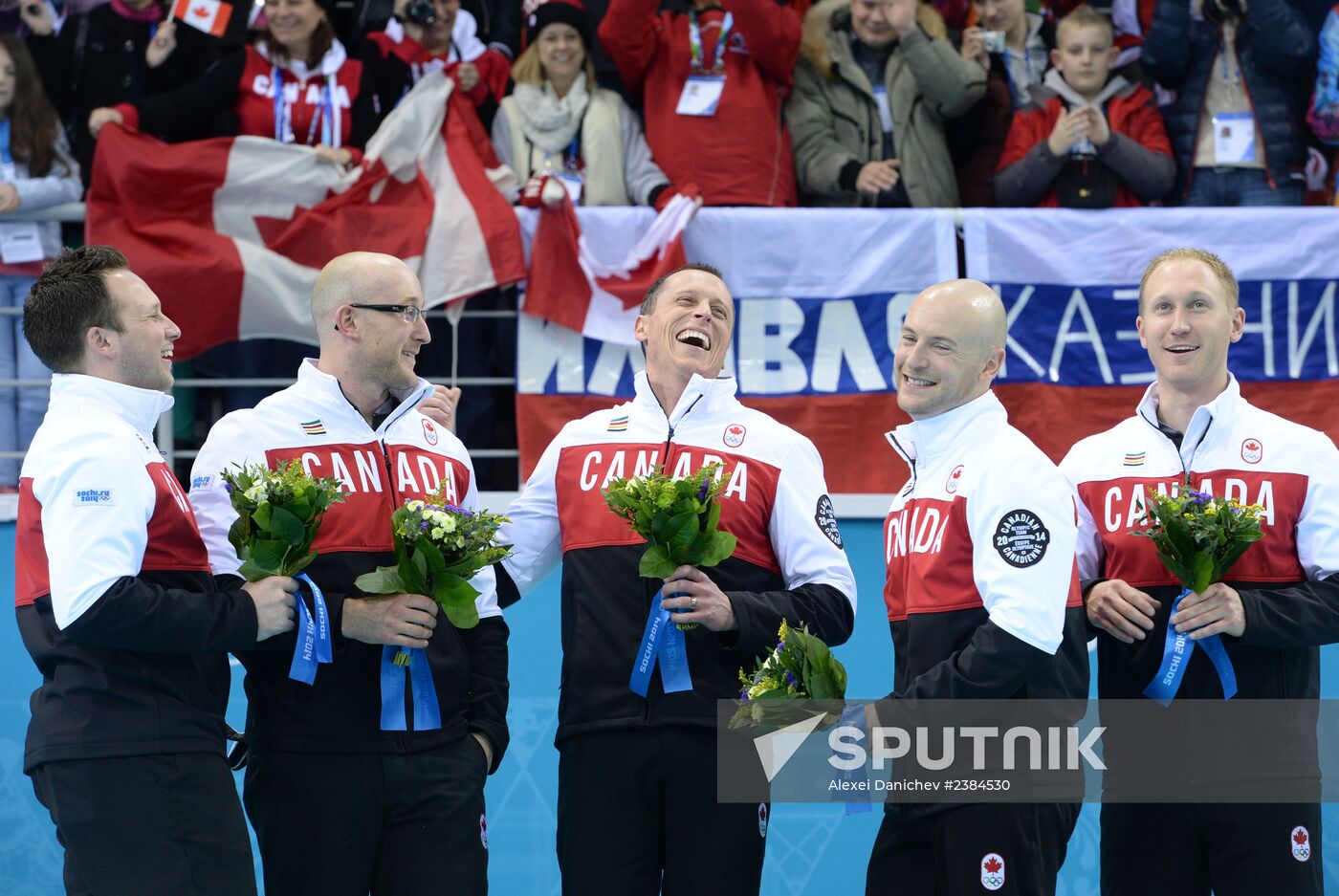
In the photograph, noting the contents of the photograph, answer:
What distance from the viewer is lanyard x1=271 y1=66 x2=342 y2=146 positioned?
6.90m

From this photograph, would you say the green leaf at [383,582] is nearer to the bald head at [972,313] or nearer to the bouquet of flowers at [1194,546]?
the bald head at [972,313]

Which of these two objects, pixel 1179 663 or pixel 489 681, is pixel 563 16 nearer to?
pixel 489 681

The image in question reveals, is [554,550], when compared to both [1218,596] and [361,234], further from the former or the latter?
[361,234]

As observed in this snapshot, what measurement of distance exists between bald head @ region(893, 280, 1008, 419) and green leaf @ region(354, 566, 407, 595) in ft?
4.37

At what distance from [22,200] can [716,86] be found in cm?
299

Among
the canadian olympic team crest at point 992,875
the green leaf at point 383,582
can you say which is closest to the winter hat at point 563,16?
the green leaf at point 383,582

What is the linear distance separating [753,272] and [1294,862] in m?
3.43

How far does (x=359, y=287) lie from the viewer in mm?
4133

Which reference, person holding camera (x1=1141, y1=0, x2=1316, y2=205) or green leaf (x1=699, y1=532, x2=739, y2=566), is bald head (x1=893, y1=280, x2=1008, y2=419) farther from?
person holding camera (x1=1141, y1=0, x2=1316, y2=205)

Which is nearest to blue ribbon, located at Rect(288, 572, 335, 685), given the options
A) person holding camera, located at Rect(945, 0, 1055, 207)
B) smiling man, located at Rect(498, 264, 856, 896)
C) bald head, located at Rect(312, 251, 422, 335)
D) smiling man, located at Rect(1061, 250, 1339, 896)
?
smiling man, located at Rect(498, 264, 856, 896)

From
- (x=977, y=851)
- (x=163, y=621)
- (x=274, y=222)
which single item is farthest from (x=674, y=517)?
(x=274, y=222)

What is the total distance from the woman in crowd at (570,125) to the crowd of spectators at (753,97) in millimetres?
10

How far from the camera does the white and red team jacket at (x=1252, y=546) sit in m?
4.04

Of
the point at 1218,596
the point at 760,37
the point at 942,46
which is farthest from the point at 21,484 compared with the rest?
the point at 942,46
